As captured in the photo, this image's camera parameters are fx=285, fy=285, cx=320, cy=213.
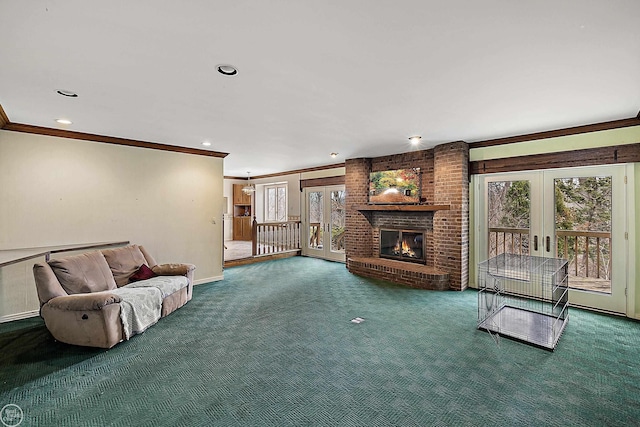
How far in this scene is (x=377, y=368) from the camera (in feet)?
8.48

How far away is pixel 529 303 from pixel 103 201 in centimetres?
673

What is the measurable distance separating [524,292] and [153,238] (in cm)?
623

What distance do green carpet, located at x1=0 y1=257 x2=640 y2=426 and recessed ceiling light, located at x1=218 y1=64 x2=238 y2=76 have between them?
261cm

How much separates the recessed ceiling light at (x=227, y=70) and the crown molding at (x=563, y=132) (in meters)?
4.21

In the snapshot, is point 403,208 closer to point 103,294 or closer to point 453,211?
point 453,211

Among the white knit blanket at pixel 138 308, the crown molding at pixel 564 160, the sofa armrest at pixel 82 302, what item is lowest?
the white knit blanket at pixel 138 308

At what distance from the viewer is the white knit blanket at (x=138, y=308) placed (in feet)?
10.1

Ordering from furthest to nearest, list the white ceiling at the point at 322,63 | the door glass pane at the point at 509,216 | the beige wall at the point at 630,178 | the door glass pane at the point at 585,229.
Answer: the door glass pane at the point at 509,216 → the door glass pane at the point at 585,229 → the beige wall at the point at 630,178 → the white ceiling at the point at 322,63

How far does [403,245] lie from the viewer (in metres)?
6.01

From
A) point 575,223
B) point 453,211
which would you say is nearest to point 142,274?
point 453,211

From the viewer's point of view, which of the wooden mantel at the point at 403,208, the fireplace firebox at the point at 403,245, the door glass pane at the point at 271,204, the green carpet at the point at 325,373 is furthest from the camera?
the door glass pane at the point at 271,204

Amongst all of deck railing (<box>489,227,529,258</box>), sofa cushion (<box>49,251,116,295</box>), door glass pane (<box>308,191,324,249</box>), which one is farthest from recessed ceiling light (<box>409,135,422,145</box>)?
sofa cushion (<box>49,251,116,295</box>)

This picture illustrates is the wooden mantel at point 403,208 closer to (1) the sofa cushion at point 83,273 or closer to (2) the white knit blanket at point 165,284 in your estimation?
(2) the white knit blanket at point 165,284

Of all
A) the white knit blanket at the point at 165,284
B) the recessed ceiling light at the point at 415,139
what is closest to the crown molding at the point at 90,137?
the white knit blanket at the point at 165,284
